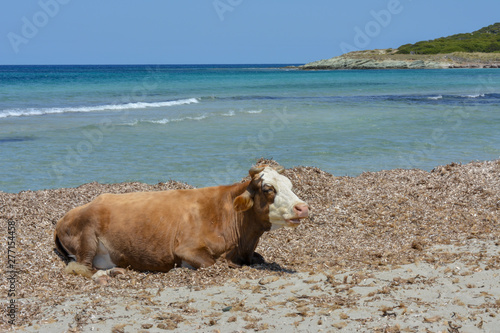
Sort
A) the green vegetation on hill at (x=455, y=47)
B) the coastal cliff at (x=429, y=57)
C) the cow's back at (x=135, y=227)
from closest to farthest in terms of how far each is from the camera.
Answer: the cow's back at (x=135, y=227) < the coastal cliff at (x=429, y=57) < the green vegetation on hill at (x=455, y=47)

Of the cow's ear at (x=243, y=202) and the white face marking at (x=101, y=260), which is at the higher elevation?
the cow's ear at (x=243, y=202)

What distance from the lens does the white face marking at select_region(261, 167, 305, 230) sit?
637cm

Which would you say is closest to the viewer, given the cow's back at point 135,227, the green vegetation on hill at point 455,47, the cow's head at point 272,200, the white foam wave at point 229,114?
the cow's head at point 272,200

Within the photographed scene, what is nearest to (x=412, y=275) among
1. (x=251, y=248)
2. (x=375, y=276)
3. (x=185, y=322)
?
(x=375, y=276)

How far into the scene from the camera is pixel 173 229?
22.7 ft

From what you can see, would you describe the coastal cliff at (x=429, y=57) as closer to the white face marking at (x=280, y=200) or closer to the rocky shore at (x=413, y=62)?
the rocky shore at (x=413, y=62)

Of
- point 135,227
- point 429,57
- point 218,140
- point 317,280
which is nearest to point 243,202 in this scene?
point 317,280

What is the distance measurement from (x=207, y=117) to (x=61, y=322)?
2180 centimetres

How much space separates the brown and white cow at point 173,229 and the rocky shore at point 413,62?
11475cm

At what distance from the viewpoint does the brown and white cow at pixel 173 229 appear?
673 cm

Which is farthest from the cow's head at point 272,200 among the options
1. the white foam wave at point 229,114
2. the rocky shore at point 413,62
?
the rocky shore at point 413,62

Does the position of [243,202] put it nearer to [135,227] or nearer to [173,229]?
[173,229]

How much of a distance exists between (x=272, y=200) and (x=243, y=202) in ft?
1.11

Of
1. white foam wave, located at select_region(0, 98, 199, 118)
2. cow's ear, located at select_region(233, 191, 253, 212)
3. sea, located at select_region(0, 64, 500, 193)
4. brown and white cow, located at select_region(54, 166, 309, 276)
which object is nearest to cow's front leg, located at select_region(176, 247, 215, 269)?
brown and white cow, located at select_region(54, 166, 309, 276)
